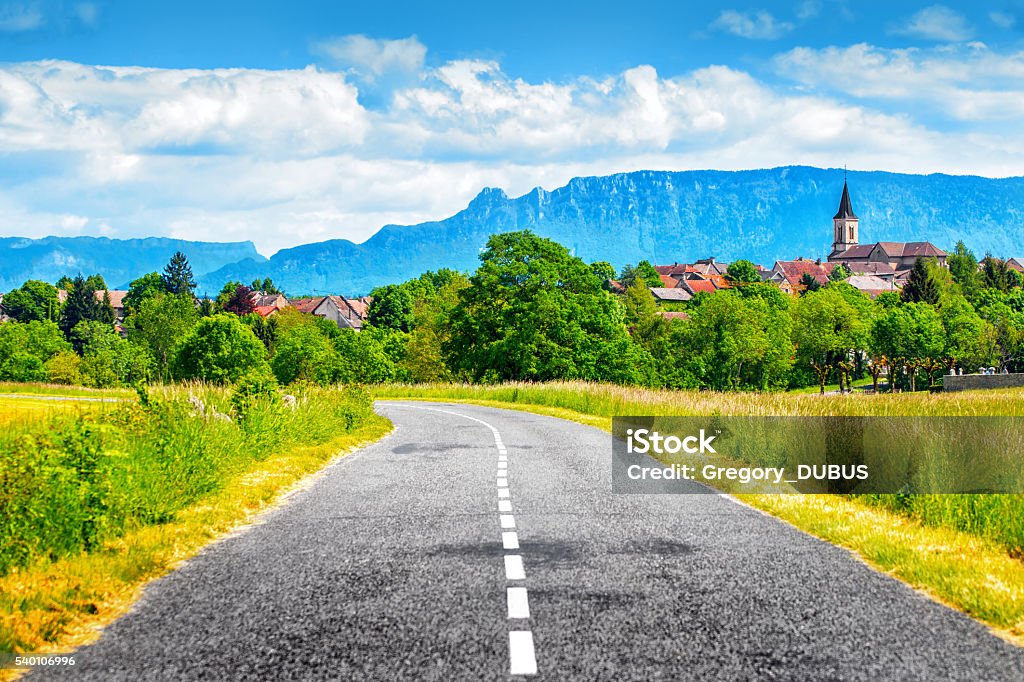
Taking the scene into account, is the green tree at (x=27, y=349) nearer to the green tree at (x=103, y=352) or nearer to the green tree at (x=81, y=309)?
the green tree at (x=103, y=352)

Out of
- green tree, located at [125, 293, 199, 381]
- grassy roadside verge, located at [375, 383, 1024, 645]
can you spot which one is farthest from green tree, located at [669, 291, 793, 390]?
grassy roadside verge, located at [375, 383, 1024, 645]

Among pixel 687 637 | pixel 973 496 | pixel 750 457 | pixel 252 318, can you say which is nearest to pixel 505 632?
pixel 687 637

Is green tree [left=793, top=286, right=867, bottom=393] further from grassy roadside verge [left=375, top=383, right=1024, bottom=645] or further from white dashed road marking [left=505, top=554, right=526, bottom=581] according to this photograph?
white dashed road marking [left=505, top=554, right=526, bottom=581]

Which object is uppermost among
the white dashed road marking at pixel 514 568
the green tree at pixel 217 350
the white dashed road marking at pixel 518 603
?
the green tree at pixel 217 350

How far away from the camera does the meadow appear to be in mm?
7273

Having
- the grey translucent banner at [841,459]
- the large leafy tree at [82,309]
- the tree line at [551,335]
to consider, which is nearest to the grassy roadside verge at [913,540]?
the grey translucent banner at [841,459]

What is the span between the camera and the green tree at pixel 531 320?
68188 mm

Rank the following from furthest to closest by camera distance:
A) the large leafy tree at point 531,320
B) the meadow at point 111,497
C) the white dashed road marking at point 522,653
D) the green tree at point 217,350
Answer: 1. the green tree at point 217,350
2. the large leafy tree at point 531,320
3. the meadow at point 111,497
4. the white dashed road marking at point 522,653

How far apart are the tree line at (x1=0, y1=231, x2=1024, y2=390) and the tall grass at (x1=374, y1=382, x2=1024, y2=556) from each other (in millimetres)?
26454

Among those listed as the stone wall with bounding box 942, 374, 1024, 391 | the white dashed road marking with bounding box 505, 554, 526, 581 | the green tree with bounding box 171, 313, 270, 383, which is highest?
the green tree with bounding box 171, 313, 270, 383

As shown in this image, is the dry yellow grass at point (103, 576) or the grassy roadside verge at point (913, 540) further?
the grassy roadside verge at point (913, 540)

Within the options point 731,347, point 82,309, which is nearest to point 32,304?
point 82,309

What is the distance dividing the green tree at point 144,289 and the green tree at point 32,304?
13222 millimetres

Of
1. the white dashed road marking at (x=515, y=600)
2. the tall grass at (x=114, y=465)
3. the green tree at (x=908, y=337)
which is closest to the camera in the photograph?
the white dashed road marking at (x=515, y=600)
